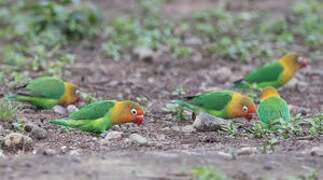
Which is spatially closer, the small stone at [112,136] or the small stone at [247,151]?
the small stone at [247,151]

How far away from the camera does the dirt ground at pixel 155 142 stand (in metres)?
3.84

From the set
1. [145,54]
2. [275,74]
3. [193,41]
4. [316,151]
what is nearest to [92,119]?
[316,151]

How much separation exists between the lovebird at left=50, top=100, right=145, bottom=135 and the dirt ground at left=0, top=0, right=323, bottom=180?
0.40 ft

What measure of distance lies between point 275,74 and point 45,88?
3.14 metres

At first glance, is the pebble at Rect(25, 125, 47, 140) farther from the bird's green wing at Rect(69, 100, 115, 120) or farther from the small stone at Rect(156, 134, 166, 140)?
the small stone at Rect(156, 134, 166, 140)

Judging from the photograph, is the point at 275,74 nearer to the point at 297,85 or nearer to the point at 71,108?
the point at 297,85

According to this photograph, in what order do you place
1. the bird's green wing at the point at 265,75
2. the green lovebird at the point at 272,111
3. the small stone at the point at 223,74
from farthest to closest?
the small stone at the point at 223,74
the bird's green wing at the point at 265,75
the green lovebird at the point at 272,111

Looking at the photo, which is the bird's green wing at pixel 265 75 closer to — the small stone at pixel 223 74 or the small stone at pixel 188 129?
the small stone at pixel 223 74

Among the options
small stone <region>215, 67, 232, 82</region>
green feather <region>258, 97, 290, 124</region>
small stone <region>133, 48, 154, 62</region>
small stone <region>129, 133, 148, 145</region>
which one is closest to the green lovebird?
green feather <region>258, 97, 290, 124</region>

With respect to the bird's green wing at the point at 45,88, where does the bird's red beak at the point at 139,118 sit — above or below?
below

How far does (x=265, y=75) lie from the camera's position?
763 centimetres

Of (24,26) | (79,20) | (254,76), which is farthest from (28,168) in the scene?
(24,26)

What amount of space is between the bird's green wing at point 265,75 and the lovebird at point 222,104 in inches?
56.5

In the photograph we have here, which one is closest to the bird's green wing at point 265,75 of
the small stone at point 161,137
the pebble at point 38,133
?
the small stone at point 161,137
